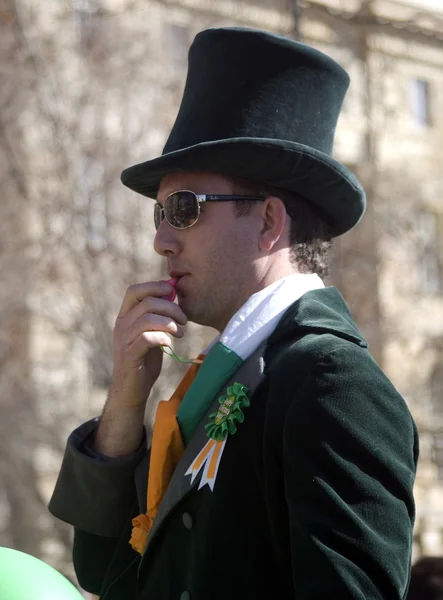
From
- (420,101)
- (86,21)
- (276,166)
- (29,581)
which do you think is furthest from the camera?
(420,101)

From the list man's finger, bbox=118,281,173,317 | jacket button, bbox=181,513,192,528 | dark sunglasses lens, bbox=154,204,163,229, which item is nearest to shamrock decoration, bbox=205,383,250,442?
jacket button, bbox=181,513,192,528

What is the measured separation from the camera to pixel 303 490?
179 centimetres

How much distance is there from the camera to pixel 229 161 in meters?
2.33

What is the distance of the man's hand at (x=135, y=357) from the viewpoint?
7.75 ft

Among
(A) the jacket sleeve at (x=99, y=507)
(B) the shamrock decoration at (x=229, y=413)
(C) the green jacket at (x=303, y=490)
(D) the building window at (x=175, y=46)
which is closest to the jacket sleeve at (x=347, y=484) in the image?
(C) the green jacket at (x=303, y=490)

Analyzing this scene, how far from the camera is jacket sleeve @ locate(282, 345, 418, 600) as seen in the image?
67.7 inches

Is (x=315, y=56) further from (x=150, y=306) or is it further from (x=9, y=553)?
(x=9, y=553)

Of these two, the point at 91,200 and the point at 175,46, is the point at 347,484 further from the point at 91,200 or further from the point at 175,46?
the point at 175,46

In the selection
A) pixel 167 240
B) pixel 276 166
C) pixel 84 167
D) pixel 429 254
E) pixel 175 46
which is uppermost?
pixel 175 46

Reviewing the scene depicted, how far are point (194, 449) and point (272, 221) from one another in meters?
0.65

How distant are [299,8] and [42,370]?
15.4ft

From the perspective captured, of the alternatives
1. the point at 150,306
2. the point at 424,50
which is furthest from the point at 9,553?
the point at 424,50

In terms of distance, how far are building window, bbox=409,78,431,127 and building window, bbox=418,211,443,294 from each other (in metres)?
1.96

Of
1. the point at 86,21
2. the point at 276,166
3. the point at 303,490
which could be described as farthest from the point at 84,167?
the point at 303,490
